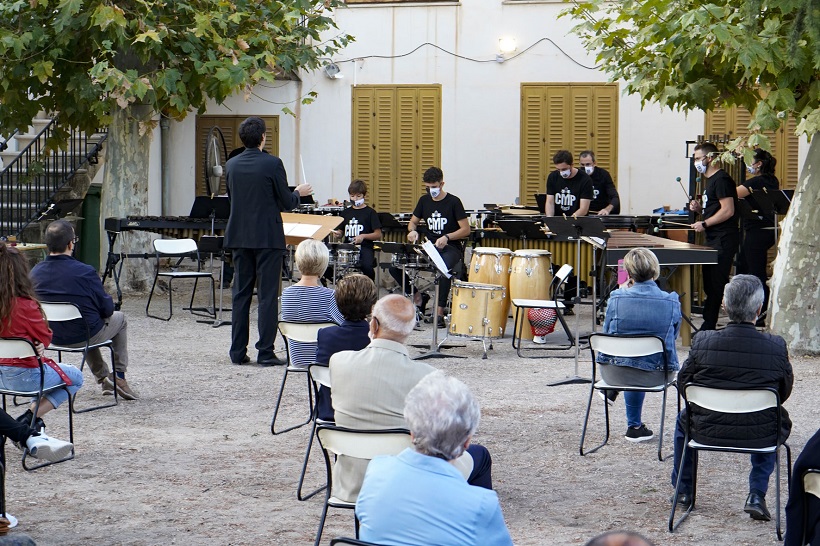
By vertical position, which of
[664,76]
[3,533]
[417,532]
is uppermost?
[664,76]

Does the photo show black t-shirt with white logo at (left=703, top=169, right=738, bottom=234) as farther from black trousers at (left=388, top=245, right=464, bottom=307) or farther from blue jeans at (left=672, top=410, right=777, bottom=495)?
blue jeans at (left=672, top=410, right=777, bottom=495)

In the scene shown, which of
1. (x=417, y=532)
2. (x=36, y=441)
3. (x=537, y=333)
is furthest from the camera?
(x=537, y=333)

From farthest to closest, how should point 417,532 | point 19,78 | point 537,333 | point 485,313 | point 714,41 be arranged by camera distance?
point 19,78 → point 537,333 → point 485,313 → point 714,41 → point 417,532

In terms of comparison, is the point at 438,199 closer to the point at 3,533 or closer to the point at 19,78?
the point at 19,78

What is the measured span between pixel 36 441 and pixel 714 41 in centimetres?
649

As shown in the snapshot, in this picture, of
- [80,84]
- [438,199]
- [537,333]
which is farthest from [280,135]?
[537,333]

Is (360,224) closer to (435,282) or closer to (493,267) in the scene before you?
(493,267)

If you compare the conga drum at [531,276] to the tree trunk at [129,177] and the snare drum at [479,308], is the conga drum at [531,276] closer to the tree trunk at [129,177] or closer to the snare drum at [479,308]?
the snare drum at [479,308]

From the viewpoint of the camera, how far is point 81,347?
8094 millimetres

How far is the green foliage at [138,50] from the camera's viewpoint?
13234mm

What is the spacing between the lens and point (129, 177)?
614 inches

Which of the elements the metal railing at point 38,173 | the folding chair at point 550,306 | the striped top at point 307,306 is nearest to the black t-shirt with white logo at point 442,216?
the folding chair at point 550,306

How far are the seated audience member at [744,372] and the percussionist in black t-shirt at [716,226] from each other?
613 cm

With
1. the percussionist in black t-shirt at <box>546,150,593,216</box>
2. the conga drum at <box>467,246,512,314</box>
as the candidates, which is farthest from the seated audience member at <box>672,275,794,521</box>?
the percussionist in black t-shirt at <box>546,150,593,216</box>
